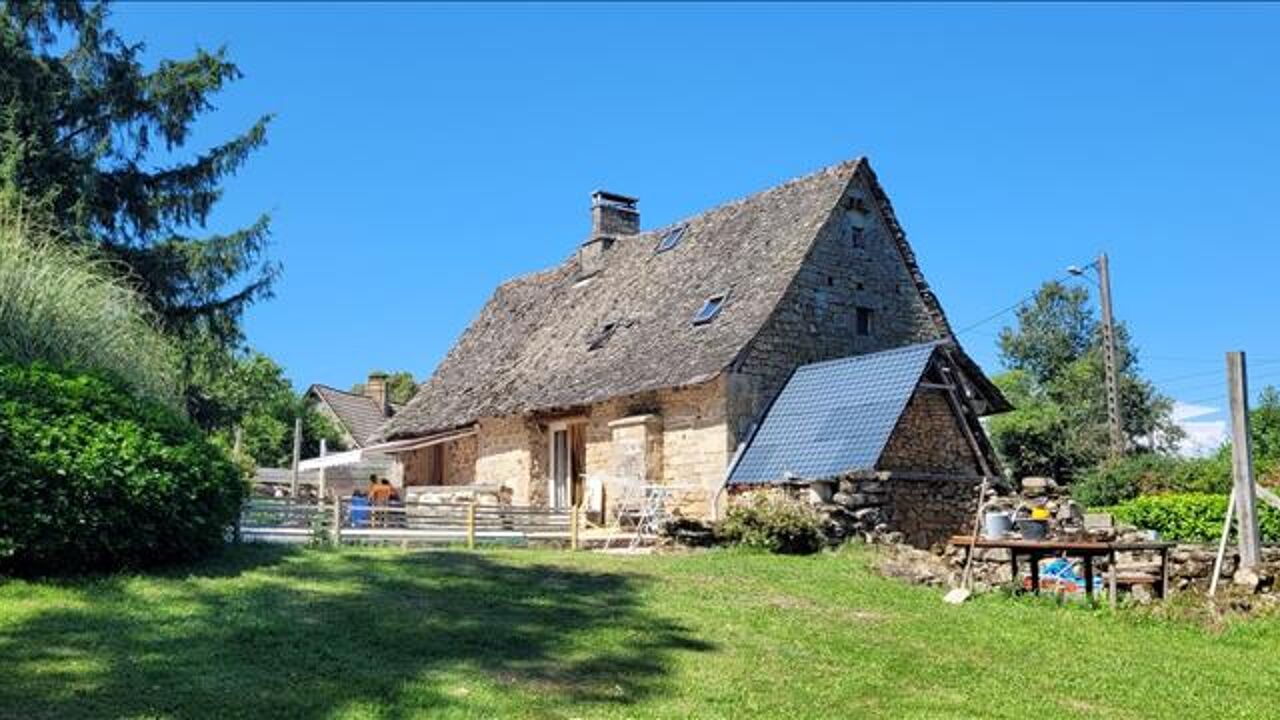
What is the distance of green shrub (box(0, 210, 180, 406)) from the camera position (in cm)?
1286

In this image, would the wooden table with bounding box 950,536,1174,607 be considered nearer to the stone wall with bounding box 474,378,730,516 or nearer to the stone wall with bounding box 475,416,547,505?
the stone wall with bounding box 474,378,730,516

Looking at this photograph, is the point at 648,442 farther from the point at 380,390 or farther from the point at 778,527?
the point at 380,390

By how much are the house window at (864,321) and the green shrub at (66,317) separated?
12.8 m

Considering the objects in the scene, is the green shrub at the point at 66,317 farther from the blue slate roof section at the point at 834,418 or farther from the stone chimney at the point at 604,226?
the stone chimney at the point at 604,226

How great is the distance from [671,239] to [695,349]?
622 centimetres

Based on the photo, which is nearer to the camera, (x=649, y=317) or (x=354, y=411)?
(x=649, y=317)

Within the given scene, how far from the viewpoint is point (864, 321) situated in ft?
73.8

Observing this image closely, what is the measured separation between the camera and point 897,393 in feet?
59.9

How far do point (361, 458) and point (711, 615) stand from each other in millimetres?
15918

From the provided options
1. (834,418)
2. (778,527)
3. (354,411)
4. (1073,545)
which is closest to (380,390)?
(354,411)

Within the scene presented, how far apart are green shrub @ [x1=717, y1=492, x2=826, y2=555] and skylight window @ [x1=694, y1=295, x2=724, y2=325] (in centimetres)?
514

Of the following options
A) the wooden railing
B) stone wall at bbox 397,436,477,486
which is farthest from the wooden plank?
stone wall at bbox 397,436,477,486

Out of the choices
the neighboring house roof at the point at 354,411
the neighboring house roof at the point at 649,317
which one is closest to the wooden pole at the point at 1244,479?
the neighboring house roof at the point at 649,317

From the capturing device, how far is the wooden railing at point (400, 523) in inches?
639
